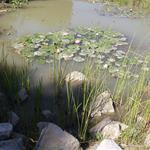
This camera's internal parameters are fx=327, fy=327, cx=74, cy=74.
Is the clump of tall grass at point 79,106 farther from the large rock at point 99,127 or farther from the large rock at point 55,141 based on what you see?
the large rock at point 55,141

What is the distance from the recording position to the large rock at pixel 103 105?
135 inches

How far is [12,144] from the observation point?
2441mm

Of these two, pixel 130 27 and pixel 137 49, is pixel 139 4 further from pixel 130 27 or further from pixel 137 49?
pixel 137 49

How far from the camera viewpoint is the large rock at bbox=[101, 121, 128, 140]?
290cm

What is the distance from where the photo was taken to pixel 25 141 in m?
2.74

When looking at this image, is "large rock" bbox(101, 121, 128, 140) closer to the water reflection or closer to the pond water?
the pond water

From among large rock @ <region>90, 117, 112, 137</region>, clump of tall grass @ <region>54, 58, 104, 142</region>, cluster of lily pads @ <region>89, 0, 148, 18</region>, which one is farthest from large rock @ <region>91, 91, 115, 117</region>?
cluster of lily pads @ <region>89, 0, 148, 18</region>

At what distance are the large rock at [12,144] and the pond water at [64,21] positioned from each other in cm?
265

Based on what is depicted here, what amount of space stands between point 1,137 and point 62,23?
4.24 meters

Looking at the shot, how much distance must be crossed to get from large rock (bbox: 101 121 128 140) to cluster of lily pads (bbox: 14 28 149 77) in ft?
4.10

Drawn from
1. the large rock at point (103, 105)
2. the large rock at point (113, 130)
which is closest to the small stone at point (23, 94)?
the large rock at point (103, 105)

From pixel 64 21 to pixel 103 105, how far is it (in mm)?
3523

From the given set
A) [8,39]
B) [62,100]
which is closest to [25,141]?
[62,100]

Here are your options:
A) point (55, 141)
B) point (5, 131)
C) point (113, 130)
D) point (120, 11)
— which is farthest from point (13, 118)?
point (120, 11)
